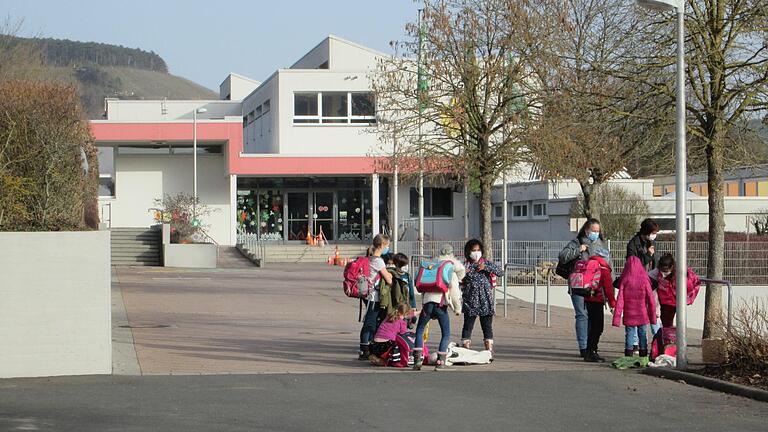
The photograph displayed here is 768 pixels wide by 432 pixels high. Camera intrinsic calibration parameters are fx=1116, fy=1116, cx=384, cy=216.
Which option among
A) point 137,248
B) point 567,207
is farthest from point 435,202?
point 137,248

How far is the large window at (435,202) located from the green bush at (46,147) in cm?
2228

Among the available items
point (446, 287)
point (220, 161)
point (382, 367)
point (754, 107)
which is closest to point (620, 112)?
point (754, 107)

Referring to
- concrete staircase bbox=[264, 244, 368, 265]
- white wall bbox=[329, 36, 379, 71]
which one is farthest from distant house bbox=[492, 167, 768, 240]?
white wall bbox=[329, 36, 379, 71]

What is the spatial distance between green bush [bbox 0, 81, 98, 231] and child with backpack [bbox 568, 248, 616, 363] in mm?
9375

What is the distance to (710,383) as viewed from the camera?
38.3ft

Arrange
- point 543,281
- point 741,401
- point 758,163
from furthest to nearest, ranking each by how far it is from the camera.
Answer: point 543,281
point 758,163
point 741,401

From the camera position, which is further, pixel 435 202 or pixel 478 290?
pixel 435 202

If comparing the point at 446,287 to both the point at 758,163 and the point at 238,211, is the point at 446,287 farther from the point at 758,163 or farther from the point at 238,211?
the point at 238,211

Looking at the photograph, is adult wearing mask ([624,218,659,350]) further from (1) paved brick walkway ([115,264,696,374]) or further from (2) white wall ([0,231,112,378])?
(2) white wall ([0,231,112,378])

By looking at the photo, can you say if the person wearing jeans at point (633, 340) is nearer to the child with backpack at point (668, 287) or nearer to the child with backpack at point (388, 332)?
the child with backpack at point (668, 287)

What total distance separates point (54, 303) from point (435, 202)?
43.1m

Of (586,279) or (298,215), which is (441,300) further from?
(298,215)

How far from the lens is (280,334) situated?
57.9 ft

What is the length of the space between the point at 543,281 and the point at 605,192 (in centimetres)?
889
